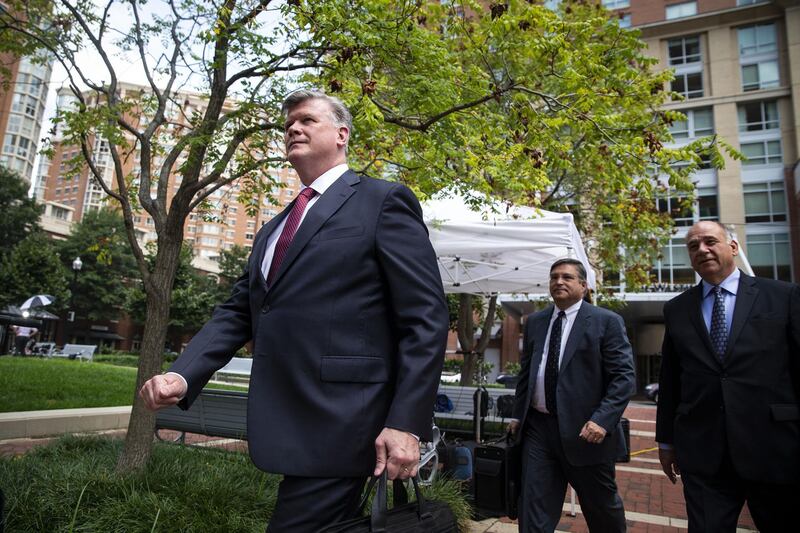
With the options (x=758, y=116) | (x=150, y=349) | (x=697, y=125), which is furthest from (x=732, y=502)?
(x=758, y=116)

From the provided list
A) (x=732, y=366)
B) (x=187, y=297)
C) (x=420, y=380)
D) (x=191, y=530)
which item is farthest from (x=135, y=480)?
(x=187, y=297)

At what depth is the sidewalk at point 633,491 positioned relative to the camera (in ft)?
16.7

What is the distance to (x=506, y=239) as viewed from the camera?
722 centimetres

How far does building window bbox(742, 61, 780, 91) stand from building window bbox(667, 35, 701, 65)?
3019 mm

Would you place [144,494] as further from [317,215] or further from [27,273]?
[27,273]

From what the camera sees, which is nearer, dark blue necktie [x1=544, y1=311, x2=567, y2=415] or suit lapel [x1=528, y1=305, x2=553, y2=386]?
dark blue necktie [x1=544, y1=311, x2=567, y2=415]

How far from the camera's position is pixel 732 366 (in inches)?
107

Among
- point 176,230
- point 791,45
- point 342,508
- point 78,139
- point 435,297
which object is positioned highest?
point 791,45

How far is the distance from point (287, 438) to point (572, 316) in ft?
8.93

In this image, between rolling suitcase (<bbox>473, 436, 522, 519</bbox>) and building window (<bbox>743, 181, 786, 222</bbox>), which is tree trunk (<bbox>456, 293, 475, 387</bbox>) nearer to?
rolling suitcase (<bbox>473, 436, 522, 519</bbox>)

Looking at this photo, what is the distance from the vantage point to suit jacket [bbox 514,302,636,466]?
11.1ft

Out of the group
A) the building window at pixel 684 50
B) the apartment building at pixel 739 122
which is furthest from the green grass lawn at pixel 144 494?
the building window at pixel 684 50

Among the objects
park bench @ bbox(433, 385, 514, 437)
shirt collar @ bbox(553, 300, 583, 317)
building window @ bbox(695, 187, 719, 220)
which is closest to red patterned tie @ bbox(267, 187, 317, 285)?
shirt collar @ bbox(553, 300, 583, 317)

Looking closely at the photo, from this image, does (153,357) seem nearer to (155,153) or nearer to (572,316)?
(155,153)
